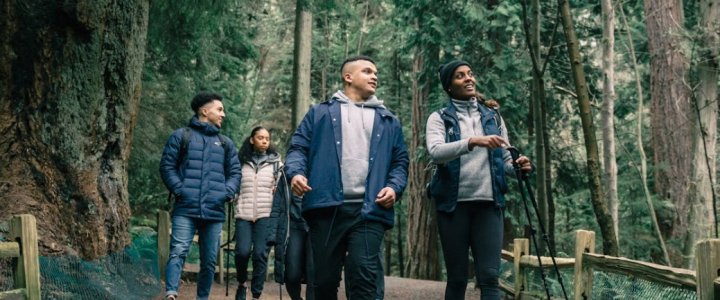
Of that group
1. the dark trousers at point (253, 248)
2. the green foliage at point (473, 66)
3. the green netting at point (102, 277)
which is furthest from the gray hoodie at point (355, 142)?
the green foliage at point (473, 66)

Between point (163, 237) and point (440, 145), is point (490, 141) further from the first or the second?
point (163, 237)

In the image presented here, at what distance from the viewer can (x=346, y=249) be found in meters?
4.86

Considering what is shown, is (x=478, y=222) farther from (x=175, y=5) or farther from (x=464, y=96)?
(x=175, y=5)

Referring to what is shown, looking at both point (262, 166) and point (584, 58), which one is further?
point (584, 58)

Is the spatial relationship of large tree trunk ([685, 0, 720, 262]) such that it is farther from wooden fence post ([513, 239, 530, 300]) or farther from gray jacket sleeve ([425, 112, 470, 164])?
gray jacket sleeve ([425, 112, 470, 164])

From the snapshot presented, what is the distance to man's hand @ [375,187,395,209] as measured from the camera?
15.3ft

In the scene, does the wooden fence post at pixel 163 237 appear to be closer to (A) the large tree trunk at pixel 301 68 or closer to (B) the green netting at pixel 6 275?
(B) the green netting at pixel 6 275

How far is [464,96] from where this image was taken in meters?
5.78

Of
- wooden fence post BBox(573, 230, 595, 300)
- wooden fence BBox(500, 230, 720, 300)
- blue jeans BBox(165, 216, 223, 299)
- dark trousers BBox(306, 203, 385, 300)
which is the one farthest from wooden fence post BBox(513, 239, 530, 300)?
dark trousers BBox(306, 203, 385, 300)

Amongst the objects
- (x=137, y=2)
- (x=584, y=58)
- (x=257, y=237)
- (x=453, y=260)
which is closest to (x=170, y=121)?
(x=137, y=2)

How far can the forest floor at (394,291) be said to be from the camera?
11297 mm

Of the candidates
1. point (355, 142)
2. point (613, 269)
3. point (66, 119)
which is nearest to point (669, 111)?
point (613, 269)

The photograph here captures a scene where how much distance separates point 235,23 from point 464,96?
37.2 feet

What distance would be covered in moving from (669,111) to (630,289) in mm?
8927
